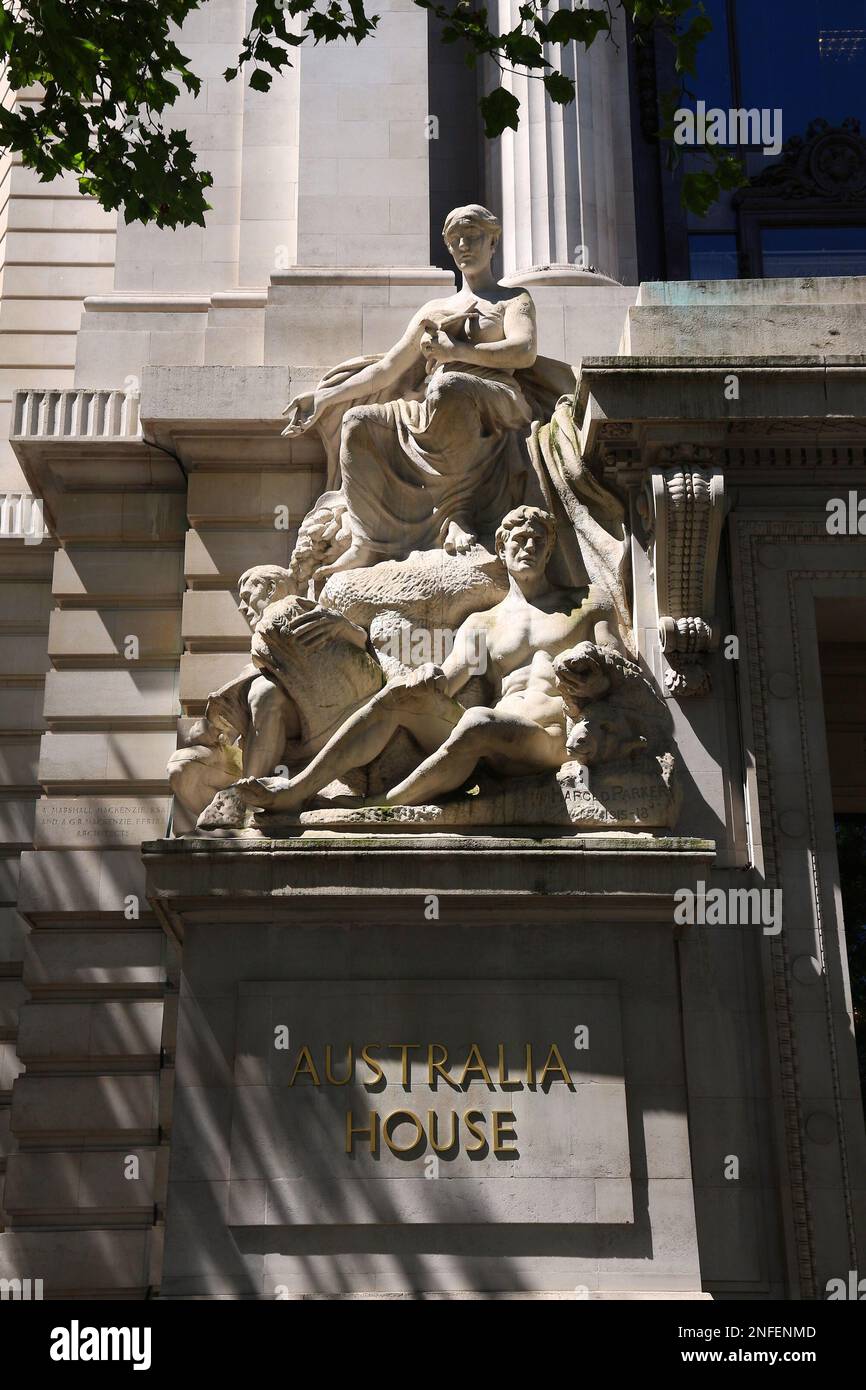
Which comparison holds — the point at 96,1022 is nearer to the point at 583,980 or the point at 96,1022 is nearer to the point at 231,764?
the point at 231,764

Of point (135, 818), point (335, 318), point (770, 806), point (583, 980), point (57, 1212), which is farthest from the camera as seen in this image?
point (335, 318)

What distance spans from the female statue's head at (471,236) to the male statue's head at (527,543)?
3104mm

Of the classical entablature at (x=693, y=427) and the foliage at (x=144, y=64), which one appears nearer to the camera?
the foliage at (x=144, y=64)

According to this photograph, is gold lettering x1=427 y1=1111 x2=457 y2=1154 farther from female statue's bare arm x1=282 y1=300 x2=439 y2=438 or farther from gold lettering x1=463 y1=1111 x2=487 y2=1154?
female statue's bare arm x1=282 y1=300 x2=439 y2=438

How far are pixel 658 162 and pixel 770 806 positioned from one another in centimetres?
1047

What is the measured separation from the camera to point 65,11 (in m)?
13.3

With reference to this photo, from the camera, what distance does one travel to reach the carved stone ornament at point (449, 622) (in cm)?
1338

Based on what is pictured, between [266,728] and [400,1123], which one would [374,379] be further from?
[400,1123]

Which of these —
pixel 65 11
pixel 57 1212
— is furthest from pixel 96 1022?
pixel 65 11

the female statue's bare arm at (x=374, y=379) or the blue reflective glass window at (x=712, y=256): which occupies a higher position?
the blue reflective glass window at (x=712, y=256)

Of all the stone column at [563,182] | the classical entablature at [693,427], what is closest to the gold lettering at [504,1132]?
the classical entablature at [693,427]

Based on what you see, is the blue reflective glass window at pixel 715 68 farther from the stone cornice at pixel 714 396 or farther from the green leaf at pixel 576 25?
the stone cornice at pixel 714 396

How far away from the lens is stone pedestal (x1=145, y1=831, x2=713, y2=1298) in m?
12.3

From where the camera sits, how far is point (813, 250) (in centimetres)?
2133
